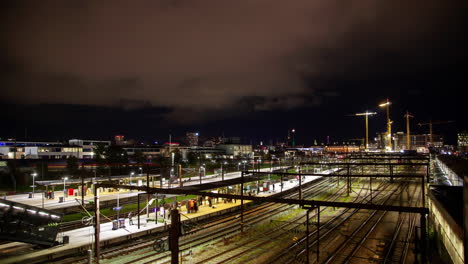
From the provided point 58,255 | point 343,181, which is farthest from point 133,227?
point 343,181

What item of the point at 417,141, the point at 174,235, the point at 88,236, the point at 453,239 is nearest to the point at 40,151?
the point at 88,236

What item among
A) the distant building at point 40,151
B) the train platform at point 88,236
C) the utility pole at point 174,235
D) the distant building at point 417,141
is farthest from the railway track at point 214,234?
→ the distant building at point 417,141

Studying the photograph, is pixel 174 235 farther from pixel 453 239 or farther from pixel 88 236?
pixel 88 236

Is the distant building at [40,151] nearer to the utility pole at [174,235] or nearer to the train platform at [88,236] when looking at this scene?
the train platform at [88,236]

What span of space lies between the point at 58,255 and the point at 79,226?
16.4ft

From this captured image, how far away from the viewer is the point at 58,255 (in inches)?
577

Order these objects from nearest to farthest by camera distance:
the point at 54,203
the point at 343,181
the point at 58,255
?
the point at 58,255
the point at 54,203
the point at 343,181

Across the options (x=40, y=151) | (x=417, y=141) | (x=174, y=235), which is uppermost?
(x=417, y=141)

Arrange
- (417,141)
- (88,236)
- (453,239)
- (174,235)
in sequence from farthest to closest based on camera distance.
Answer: (417,141), (88,236), (453,239), (174,235)

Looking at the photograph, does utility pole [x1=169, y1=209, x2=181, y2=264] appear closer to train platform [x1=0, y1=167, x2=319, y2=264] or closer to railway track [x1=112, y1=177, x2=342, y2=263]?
railway track [x1=112, y1=177, x2=342, y2=263]

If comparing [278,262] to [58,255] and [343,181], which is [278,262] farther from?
[343,181]

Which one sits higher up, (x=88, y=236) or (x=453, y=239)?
(x=453, y=239)

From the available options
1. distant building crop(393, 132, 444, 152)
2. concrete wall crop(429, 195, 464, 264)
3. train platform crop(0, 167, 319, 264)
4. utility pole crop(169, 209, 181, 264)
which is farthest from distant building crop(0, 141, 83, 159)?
distant building crop(393, 132, 444, 152)

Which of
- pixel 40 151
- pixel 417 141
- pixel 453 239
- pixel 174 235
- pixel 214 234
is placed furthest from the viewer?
pixel 417 141
